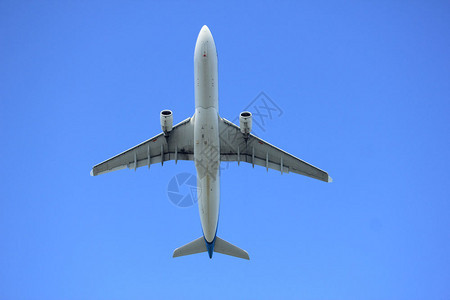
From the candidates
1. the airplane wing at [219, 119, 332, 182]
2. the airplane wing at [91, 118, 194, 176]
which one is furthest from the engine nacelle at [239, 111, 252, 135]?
the airplane wing at [91, 118, 194, 176]

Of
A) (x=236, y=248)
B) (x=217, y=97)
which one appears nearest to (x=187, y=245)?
(x=236, y=248)

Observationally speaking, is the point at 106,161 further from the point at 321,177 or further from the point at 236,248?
the point at 321,177

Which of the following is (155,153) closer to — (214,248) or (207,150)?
(207,150)

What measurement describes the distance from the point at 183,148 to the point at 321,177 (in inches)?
417

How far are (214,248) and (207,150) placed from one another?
9.54 metres

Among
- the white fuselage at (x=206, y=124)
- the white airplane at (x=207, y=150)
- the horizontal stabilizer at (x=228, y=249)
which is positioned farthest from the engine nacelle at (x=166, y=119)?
the horizontal stabilizer at (x=228, y=249)

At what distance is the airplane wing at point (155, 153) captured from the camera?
40.5 metres

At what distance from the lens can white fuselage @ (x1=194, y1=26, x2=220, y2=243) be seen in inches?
1410

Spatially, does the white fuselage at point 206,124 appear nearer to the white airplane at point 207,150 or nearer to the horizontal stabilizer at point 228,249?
the white airplane at point 207,150

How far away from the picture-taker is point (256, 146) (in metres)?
41.2

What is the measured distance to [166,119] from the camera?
37875mm

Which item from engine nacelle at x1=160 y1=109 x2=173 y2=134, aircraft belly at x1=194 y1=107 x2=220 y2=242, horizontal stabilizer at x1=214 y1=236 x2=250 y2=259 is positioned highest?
engine nacelle at x1=160 y1=109 x2=173 y2=134

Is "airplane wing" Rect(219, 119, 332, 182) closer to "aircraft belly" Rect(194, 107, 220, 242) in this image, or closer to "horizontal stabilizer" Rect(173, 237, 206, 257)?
"aircraft belly" Rect(194, 107, 220, 242)

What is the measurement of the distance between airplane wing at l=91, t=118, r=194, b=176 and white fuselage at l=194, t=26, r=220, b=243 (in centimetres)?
364
